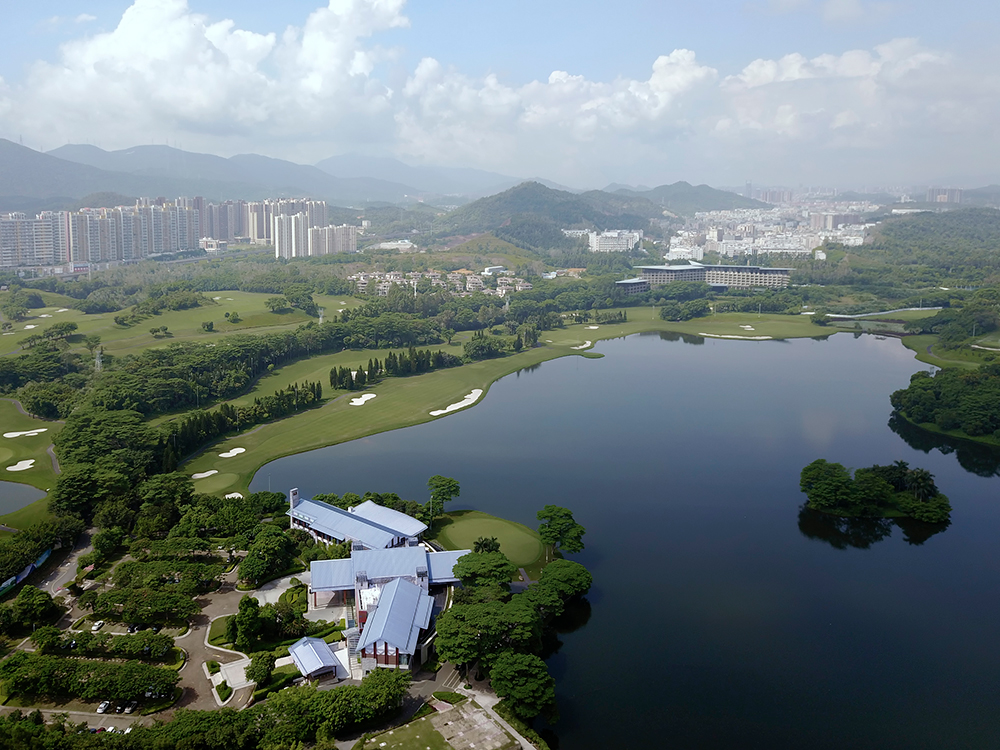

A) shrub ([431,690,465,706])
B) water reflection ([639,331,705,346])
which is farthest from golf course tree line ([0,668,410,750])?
water reflection ([639,331,705,346])

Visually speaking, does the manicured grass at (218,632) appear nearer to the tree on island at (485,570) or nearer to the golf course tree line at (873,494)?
the tree on island at (485,570)

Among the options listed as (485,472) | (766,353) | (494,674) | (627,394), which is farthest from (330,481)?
(766,353)

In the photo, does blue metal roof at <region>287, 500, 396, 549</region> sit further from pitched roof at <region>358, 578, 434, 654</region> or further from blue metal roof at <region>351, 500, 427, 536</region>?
pitched roof at <region>358, 578, 434, 654</region>

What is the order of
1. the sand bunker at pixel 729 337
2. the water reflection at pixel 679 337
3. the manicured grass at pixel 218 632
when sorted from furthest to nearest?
the sand bunker at pixel 729 337 < the water reflection at pixel 679 337 < the manicured grass at pixel 218 632

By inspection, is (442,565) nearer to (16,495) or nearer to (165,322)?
(16,495)

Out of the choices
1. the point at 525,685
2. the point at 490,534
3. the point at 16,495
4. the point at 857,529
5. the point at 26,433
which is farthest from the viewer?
the point at 26,433

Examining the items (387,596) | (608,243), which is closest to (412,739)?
(387,596)

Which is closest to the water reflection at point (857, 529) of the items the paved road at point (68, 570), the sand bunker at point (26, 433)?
the paved road at point (68, 570)
